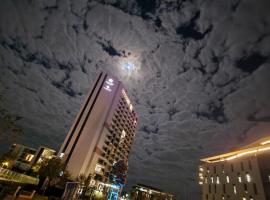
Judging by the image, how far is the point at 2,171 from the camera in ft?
78.6

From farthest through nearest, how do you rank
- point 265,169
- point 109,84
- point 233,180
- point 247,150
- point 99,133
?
point 109,84 < point 99,133 < point 233,180 < point 247,150 < point 265,169

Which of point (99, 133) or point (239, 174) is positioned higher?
point (99, 133)

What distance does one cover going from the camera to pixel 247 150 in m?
39.2

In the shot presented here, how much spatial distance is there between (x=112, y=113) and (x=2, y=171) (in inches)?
1927

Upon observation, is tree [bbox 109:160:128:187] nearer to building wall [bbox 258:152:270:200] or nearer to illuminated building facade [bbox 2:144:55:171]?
illuminated building facade [bbox 2:144:55:171]

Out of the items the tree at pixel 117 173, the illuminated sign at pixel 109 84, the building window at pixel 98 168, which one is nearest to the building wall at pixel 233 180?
the tree at pixel 117 173

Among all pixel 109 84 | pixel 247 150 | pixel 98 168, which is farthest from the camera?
pixel 109 84

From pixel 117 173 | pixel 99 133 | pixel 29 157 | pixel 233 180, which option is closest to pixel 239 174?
pixel 233 180

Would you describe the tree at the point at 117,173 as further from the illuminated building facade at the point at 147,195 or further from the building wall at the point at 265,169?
the building wall at the point at 265,169

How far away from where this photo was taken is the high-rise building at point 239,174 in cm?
3417

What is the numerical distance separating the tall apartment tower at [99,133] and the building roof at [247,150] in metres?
40.7

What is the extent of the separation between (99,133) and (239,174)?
48214 millimetres

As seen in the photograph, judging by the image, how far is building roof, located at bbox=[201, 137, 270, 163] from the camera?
3547cm

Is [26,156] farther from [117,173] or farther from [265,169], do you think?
[265,169]
